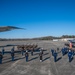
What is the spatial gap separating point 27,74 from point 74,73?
5.38 meters

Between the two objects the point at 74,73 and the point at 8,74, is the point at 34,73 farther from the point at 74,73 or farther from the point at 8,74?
the point at 74,73

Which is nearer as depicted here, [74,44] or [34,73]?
[34,73]

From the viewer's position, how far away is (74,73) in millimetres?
13297

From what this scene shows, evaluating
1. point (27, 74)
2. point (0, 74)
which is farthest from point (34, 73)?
point (0, 74)

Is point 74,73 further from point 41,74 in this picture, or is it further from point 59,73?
point 41,74

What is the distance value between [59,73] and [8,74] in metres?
5.77

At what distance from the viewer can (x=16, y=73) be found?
13.4m

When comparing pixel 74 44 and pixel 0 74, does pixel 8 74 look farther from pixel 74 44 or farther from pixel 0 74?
pixel 74 44

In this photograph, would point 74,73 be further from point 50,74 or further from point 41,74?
point 41,74

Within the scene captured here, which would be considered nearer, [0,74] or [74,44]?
[0,74]

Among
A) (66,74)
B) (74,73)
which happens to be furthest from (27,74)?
(74,73)

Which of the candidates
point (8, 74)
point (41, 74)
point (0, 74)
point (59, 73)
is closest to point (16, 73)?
point (8, 74)

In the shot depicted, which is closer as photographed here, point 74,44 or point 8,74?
point 8,74

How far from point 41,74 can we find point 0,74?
15.0ft
